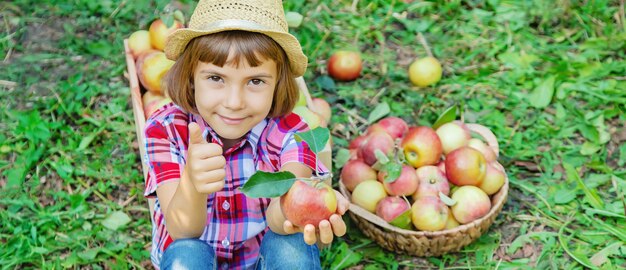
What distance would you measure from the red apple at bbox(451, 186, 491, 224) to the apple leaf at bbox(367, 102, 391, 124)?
35.6 inches

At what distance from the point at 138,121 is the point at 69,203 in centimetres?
51

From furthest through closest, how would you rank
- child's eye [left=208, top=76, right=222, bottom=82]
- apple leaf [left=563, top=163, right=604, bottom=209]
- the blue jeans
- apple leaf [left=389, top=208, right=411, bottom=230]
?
apple leaf [left=563, top=163, right=604, bottom=209]
apple leaf [left=389, top=208, right=411, bottom=230]
the blue jeans
child's eye [left=208, top=76, right=222, bottom=82]

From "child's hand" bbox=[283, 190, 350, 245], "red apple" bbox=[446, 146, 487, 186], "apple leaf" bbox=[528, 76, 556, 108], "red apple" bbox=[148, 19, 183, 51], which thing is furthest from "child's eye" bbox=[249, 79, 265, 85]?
"apple leaf" bbox=[528, 76, 556, 108]

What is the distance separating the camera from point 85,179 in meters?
3.26

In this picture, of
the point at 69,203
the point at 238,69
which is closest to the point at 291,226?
the point at 238,69

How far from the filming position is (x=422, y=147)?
9.77ft

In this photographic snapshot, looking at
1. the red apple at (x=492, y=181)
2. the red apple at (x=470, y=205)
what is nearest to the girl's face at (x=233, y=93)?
the red apple at (x=470, y=205)

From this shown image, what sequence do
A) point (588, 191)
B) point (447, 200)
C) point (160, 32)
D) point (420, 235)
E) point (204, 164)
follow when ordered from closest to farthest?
point (204, 164), point (420, 235), point (447, 200), point (588, 191), point (160, 32)

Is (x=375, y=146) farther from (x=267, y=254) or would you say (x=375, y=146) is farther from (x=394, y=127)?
(x=267, y=254)

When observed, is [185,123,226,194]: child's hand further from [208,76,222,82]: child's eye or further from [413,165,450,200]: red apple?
[413,165,450,200]: red apple

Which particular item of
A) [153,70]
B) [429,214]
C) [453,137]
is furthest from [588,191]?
[153,70]

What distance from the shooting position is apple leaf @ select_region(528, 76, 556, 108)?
3740mm

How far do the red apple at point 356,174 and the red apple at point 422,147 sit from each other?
192mm

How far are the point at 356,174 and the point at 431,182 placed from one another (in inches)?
13.3
